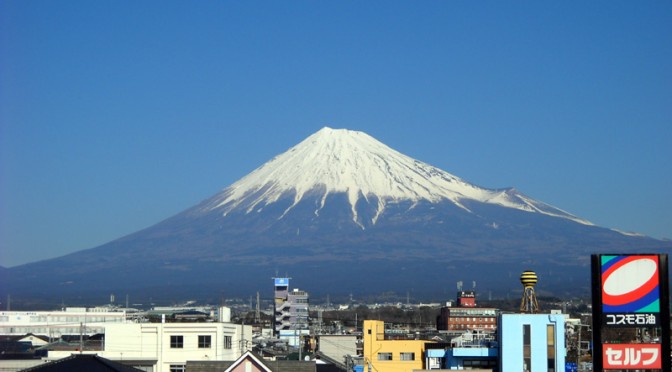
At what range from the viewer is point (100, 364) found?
37531 millimetres

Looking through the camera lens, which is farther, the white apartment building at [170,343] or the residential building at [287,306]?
the residential building at [287,306]

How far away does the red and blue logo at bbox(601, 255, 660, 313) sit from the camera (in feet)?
108

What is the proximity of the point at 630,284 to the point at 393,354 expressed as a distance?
95.5 feet

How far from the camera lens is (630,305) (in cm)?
3294

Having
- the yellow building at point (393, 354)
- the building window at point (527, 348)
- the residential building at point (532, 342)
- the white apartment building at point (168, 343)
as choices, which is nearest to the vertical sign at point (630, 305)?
the residential building at point (532, 342)

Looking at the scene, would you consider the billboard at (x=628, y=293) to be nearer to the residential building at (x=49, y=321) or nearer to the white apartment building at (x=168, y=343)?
the white apartment building at (x=168, y=343)

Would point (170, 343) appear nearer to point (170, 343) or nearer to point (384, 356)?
point (170, 343)

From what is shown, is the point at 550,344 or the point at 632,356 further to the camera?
the point at 550,344

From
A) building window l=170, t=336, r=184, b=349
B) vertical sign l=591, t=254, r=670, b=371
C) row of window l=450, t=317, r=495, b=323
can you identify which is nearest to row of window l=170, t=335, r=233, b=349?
building window l=170, t=336, r=184, b=349

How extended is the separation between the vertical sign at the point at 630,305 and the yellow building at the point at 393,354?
88.7 feet

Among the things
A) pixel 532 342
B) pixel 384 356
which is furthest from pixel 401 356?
pixel 532 342

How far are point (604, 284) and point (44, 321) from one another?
104521 millimetres

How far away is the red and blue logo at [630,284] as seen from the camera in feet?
108

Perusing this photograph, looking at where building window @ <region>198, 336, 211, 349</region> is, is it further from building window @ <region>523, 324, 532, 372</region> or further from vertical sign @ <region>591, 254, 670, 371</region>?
vertical sign @ <region>591, 254, 670, 371</region>
